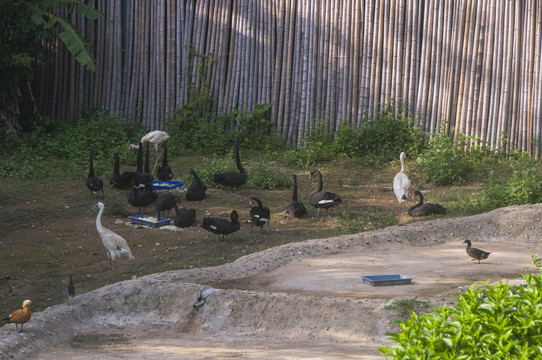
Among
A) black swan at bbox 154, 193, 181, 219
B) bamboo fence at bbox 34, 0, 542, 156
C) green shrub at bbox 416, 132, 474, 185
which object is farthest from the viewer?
bamboo fence at bbox 34, 0, 542, 156

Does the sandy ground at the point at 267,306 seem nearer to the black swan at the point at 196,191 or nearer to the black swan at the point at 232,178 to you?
the black swan at the point at 196,191

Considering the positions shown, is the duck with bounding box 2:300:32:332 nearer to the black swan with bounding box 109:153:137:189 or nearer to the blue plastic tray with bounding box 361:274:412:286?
the blue plastic tray with bounding box 361:274:412:286

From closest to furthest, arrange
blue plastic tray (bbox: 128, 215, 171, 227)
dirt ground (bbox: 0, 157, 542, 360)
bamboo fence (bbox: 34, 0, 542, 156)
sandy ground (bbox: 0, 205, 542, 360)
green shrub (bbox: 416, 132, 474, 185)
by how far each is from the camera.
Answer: sandy ground (bbox: 0, 205, 542, 360), dirt ground (bbox: 0, 157, 542, 360), blue plastic tray (bbox: 128, 215, 171, 227), green shrub (bbox: 416, 132, 474, 185), bamboo fence (bbox: 34, 0, 542, 156)

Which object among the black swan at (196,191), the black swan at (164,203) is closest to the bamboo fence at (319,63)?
the black swan at (196,191)

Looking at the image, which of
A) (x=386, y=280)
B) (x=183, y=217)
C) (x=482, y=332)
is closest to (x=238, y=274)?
(x=386, y=280)

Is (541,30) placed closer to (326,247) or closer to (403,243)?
(403,243)

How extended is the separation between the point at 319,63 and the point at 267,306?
30.7 ft

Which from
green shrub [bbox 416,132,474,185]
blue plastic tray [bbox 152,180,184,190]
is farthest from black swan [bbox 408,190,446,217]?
blue plastic tray [bbox 152,180,184,190]

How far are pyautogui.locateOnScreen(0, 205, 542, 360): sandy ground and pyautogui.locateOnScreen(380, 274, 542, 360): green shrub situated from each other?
4.78ft

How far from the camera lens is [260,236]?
10.0 metres

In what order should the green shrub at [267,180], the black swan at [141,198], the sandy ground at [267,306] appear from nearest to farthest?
the sandy ground at [267,306] → the black swan at [141,198] → the green shrub at [267,180]

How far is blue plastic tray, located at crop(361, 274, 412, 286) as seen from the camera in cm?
694

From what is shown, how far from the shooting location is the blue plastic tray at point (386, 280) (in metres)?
6.94

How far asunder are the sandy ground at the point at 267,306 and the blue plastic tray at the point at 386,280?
9 cm
